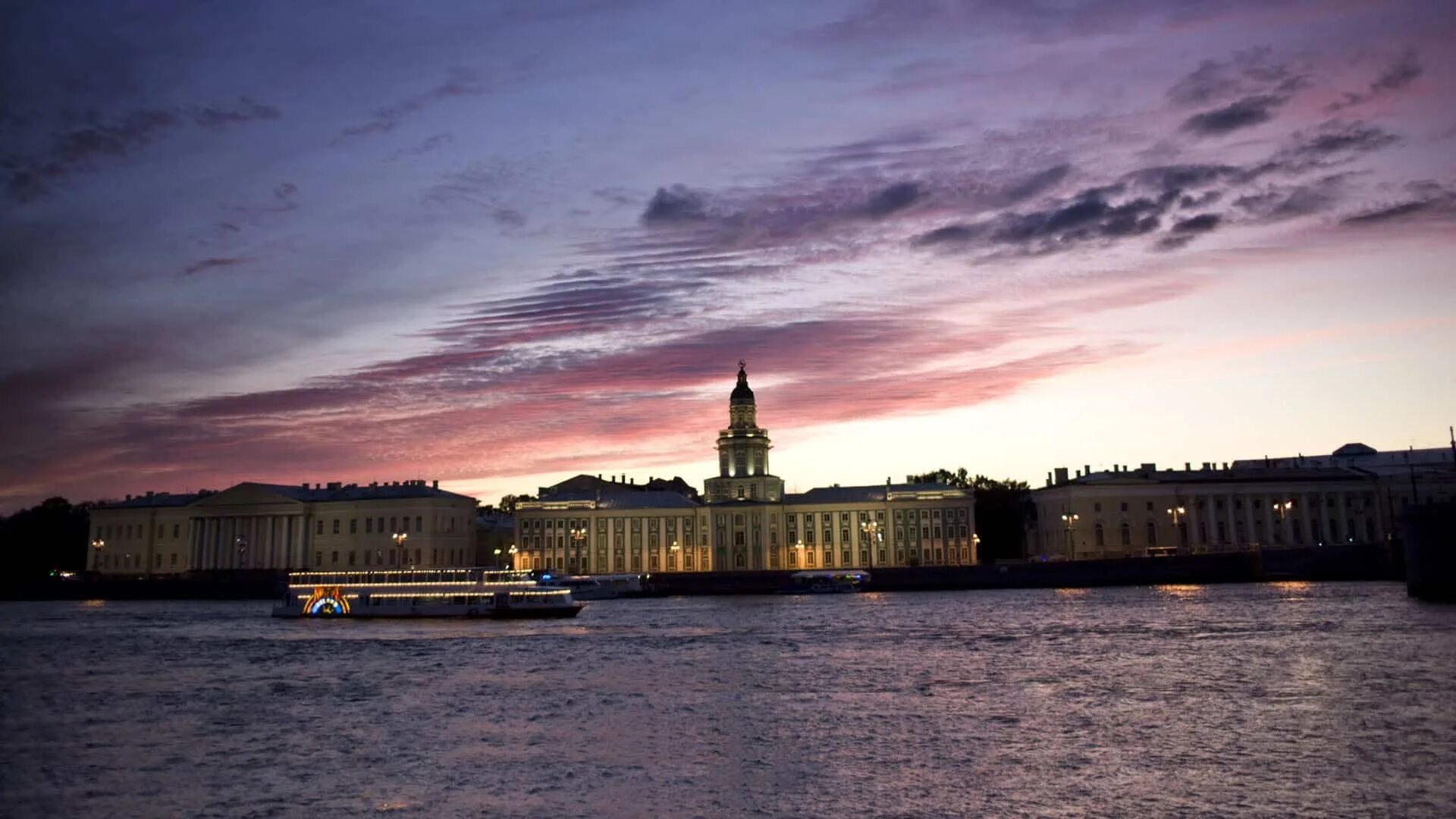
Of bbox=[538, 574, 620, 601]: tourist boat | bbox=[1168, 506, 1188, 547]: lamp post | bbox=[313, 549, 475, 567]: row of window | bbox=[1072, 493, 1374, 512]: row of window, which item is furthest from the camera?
bbox=[313, 549, 475, 567]: row of window

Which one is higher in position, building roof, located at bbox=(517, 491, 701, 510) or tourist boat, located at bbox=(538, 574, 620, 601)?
building roof, located at bbox=(517, 491, 701, 510)

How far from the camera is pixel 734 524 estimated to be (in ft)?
458

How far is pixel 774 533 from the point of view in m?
138

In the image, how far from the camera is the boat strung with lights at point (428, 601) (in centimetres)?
7762

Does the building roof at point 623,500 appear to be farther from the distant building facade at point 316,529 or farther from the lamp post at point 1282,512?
the lamp post at point 1282,512

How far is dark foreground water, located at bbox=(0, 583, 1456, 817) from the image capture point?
19.8 meters

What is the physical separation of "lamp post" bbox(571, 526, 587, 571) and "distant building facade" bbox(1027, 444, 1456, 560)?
161 ft

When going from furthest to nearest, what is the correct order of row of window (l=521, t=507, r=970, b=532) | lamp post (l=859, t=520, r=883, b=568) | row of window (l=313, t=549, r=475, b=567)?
lamp post (l=859, t=520, r=883, b=568), row of window (l=521, t=507, r=970, b=532), row of window (l=313, t=549, r=475, b=567)

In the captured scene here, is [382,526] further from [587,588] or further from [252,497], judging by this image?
[587,588]

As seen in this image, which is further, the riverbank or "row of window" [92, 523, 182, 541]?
"row of window" [92, 523, 182, 541]

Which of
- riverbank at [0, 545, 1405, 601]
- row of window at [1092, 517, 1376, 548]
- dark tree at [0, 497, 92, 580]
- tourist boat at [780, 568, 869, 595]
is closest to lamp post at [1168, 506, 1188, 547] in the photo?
row of window at [1092, 517, 1376, 548]

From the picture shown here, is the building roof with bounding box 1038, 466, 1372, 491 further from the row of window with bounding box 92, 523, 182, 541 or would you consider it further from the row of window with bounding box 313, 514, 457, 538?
the row of window with bounding box 92, 523, 182, 541

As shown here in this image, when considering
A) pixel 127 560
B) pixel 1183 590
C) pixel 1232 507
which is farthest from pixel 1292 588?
pixel 127 560

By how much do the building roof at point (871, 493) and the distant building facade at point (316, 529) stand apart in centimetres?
3572
